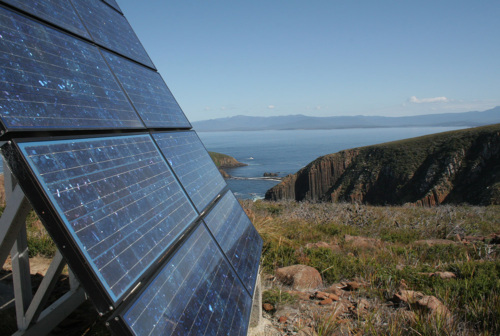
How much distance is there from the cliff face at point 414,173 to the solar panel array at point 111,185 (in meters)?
38.5

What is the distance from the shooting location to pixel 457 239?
27.2 ft

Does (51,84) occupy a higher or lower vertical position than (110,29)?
lower

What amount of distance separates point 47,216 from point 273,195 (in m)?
65.6

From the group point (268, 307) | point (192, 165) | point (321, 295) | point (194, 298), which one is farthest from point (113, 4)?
point (321, 295)

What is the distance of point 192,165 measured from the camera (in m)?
3.80

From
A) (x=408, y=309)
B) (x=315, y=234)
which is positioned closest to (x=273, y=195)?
(x=315, y=234)

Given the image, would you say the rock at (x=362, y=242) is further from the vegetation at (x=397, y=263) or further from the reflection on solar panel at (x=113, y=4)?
the reflection on solar panel at (x=113, y=4)

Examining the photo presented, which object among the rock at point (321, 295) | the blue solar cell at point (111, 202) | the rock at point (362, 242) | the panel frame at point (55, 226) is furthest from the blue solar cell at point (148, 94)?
the rock at point (362, 242)

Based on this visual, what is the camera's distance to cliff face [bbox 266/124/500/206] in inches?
1785

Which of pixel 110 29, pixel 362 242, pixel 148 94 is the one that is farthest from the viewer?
pixel 362 242

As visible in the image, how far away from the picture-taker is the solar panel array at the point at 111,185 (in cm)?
164

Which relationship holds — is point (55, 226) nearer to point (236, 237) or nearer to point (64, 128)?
point (64, 128)

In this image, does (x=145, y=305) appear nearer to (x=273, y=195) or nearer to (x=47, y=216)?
(x=47, y=216)

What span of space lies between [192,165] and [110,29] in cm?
201
